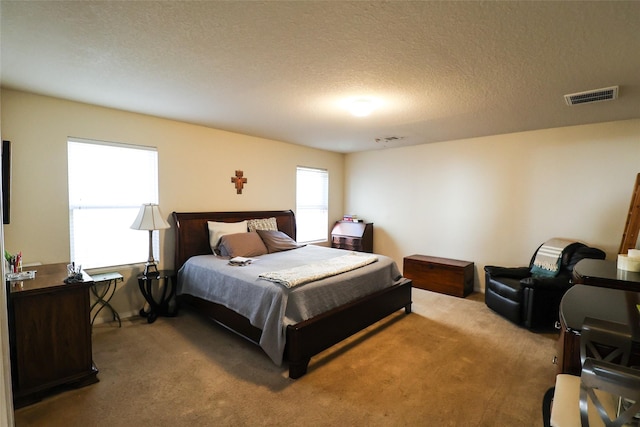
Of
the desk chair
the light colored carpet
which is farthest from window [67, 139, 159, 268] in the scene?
the desk chair

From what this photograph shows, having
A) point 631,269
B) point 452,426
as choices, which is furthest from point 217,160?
point 631,269

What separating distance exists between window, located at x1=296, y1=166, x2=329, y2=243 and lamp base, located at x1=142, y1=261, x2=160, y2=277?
99.8 inches

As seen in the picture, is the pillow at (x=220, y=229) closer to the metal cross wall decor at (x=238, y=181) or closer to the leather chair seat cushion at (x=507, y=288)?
the metal cross wall decor at (x=238, y=181)

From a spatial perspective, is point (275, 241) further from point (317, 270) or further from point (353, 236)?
point (353, 236)

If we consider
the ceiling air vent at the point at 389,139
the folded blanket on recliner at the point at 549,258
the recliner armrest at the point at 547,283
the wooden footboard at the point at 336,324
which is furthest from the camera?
the ceiling air vent at the point at 389,139

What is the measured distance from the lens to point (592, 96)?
2664mm

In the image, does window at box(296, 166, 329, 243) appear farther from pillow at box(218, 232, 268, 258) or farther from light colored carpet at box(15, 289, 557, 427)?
light colored carpet at box(15, 289, 557, 427)

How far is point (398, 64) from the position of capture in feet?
7.00

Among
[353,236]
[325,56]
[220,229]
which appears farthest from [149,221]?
[353,236]

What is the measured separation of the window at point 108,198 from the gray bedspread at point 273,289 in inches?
28.2

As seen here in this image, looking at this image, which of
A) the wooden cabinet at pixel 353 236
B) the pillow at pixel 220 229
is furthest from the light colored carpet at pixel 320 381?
the wooden cabinet at pixel 353 236

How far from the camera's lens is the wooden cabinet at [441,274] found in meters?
4.29

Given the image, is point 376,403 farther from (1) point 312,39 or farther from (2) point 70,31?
(2) point 70,31

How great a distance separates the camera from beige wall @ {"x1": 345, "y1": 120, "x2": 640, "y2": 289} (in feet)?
11.7
